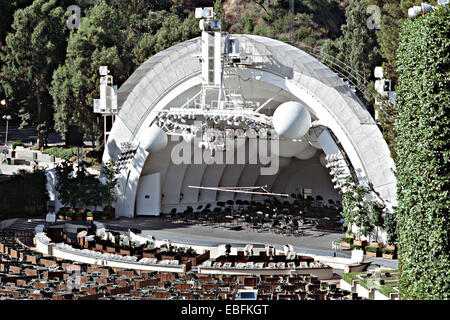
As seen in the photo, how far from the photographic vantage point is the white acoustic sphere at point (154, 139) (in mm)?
40094

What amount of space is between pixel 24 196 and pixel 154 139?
26.5 feet

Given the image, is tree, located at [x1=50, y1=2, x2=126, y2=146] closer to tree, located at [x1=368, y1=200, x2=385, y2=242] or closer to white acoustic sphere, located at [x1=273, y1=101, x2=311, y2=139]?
white acoustic sphere, located at [x1=273, y1=101, x2=311, y2=139]

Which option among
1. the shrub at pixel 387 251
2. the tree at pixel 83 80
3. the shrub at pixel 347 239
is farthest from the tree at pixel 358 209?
the tree at pixel 83 80

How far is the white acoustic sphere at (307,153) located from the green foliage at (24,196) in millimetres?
13724

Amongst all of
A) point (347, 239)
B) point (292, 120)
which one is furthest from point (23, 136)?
point (347, 239)

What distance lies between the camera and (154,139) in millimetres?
40094

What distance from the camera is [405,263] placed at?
1708 cm

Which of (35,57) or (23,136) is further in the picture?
(23,136)

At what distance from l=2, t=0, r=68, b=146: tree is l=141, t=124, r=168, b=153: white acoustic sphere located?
22.7 meters

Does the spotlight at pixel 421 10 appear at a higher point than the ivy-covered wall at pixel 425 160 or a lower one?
higher
